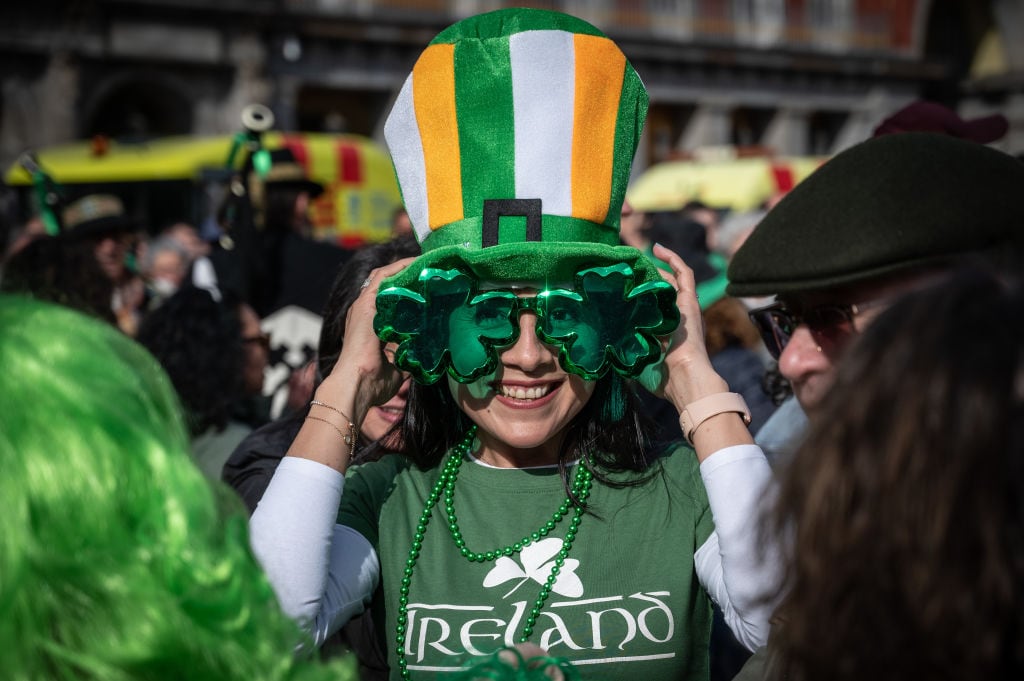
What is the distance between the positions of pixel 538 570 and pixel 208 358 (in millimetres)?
1733

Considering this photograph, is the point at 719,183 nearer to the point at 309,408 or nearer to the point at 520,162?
the point at 309,408

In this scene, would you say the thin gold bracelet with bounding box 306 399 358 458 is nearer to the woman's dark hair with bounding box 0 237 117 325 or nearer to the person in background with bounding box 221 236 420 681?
the person in background with bounding box 221 236 420 681

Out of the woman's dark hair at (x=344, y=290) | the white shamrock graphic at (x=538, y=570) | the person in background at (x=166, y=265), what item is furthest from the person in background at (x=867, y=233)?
the person in background at (x=166, y=265)

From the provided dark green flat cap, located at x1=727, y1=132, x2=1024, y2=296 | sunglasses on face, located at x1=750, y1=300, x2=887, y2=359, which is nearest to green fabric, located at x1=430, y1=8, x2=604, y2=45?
dark green flat cap, located at x1=727, y1=132, x2=1024, y2=296

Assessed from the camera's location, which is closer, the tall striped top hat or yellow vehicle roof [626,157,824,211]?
the tall striped top hat

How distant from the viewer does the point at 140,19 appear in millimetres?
18125

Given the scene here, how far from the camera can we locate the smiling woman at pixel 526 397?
1920mm

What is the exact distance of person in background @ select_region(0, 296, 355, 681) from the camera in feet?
3.29

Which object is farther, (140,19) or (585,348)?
(140,19)

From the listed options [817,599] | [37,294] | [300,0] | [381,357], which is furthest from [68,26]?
[817,599]

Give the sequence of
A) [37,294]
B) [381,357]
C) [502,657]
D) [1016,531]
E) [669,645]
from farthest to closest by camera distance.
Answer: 1. [37,294]
2. [381,357]
3. [669,645]
4. [502,657]
5. [1016,531]

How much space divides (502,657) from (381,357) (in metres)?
0.70

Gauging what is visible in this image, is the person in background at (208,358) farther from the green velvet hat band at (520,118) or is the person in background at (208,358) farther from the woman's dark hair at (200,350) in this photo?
the green velvet hat band at (520,118)

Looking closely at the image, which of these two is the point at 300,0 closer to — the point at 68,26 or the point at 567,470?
the point at 68,26
